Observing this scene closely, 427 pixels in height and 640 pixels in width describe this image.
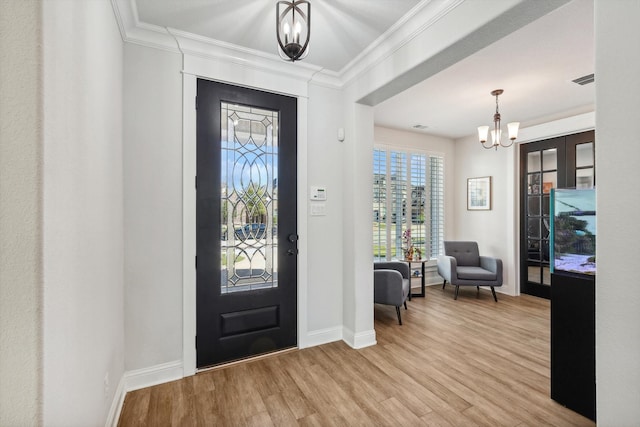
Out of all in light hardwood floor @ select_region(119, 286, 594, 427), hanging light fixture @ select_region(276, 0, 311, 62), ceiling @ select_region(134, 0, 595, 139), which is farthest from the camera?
ceiling @ select_region(134, 0, 595, 139)

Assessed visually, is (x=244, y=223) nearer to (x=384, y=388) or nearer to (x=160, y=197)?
(x=160, y=197)

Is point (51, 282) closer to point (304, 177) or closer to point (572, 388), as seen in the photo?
point (304, 177)

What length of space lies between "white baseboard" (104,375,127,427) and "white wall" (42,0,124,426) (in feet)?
0.22

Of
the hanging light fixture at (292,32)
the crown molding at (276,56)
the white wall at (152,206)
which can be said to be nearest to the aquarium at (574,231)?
the crown molding at (276,56)

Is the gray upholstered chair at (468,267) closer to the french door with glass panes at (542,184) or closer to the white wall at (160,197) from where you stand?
the french door with glass panes at (542,184)

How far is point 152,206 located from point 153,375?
1.27 meters

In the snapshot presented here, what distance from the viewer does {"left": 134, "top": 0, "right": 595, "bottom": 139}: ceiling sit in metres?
1.97

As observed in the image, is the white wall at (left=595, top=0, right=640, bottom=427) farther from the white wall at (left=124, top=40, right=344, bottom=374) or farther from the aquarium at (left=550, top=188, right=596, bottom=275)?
the white wall at (left=124, top=40, right=344, bottom=374)

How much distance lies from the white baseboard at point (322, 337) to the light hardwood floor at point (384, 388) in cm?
7

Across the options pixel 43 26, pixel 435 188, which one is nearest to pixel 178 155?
pixel 43 26

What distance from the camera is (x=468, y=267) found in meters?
4.71

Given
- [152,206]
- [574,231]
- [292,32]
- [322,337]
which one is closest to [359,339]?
[322,337]

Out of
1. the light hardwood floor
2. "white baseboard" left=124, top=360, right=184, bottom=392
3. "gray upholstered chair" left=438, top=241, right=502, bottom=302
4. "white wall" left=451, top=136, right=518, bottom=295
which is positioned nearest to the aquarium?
the light hardwood floor

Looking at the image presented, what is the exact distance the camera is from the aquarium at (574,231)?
69.3 inches
